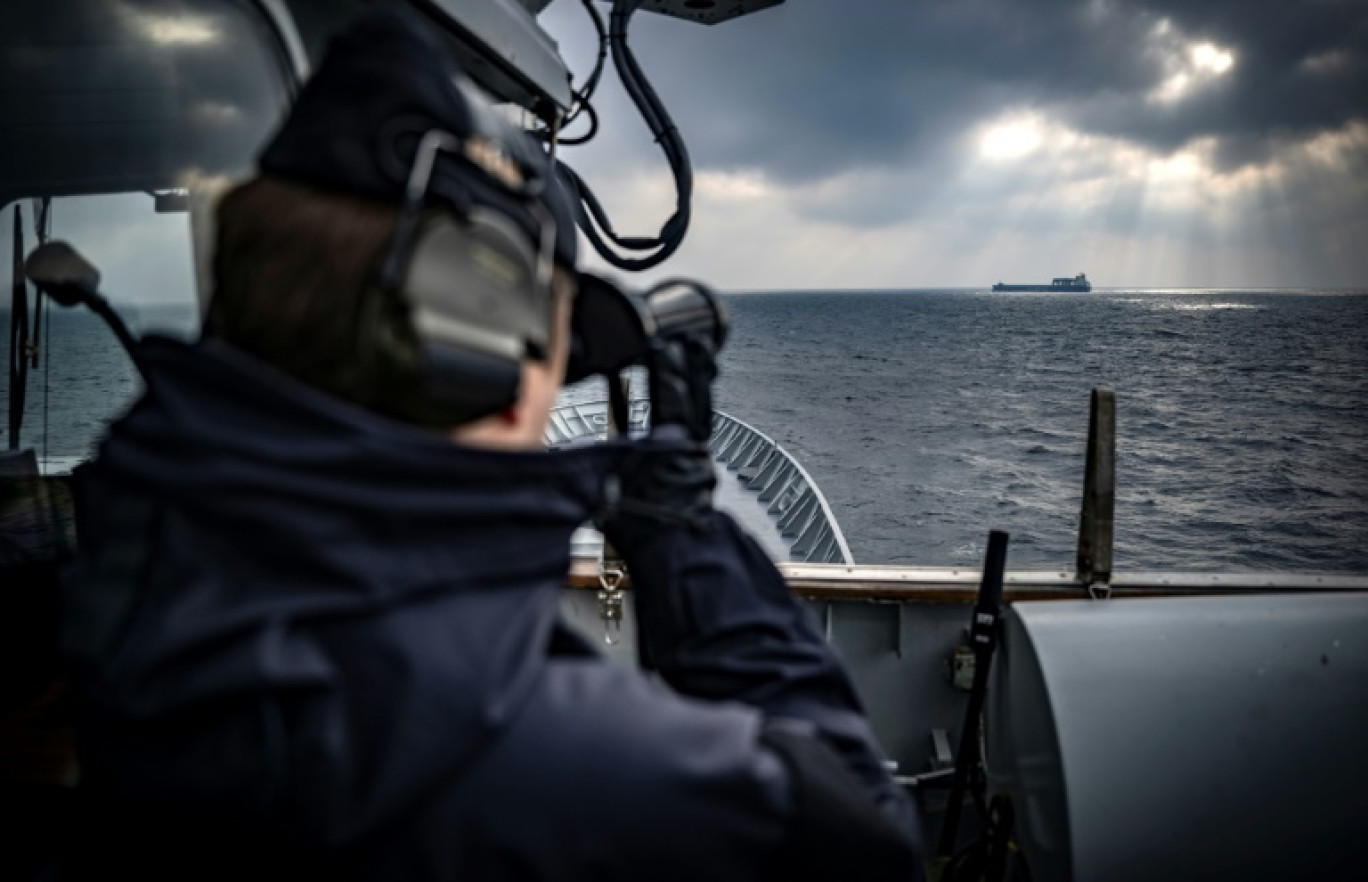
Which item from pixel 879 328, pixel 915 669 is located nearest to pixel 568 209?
pixel 915 669

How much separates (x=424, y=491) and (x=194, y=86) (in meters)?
2.01

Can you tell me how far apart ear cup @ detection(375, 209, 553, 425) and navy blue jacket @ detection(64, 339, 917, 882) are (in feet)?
0.17

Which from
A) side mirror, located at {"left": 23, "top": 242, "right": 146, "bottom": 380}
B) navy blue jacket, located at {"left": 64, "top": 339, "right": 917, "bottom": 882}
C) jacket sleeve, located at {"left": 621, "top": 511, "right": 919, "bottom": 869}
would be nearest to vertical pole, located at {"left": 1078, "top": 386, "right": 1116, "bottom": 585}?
jacket sleeve, located at {"left": 621, "top": 511, "right": 919, "bottom": 869}

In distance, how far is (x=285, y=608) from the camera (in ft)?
2.33

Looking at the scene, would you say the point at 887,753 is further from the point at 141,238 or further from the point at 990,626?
the point at 141,238

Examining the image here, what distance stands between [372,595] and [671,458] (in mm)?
807

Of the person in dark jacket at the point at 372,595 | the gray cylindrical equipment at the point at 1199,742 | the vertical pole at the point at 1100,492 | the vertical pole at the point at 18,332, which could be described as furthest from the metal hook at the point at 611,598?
the person in dark jacket at the point at 372,595

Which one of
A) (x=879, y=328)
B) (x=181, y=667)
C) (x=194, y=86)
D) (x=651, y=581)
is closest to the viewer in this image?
(x=181, y=667)

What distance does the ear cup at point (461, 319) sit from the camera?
77cm

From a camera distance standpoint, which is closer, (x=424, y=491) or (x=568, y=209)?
(x=424, y=491)

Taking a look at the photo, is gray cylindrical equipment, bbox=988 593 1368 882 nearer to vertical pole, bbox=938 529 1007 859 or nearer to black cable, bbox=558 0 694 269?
vertical pole, bbox=938 529 1007 859

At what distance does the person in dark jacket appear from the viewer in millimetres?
719

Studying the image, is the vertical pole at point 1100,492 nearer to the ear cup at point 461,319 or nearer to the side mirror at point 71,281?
the ear cup at point 461,319

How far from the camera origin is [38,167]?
2.68 m
